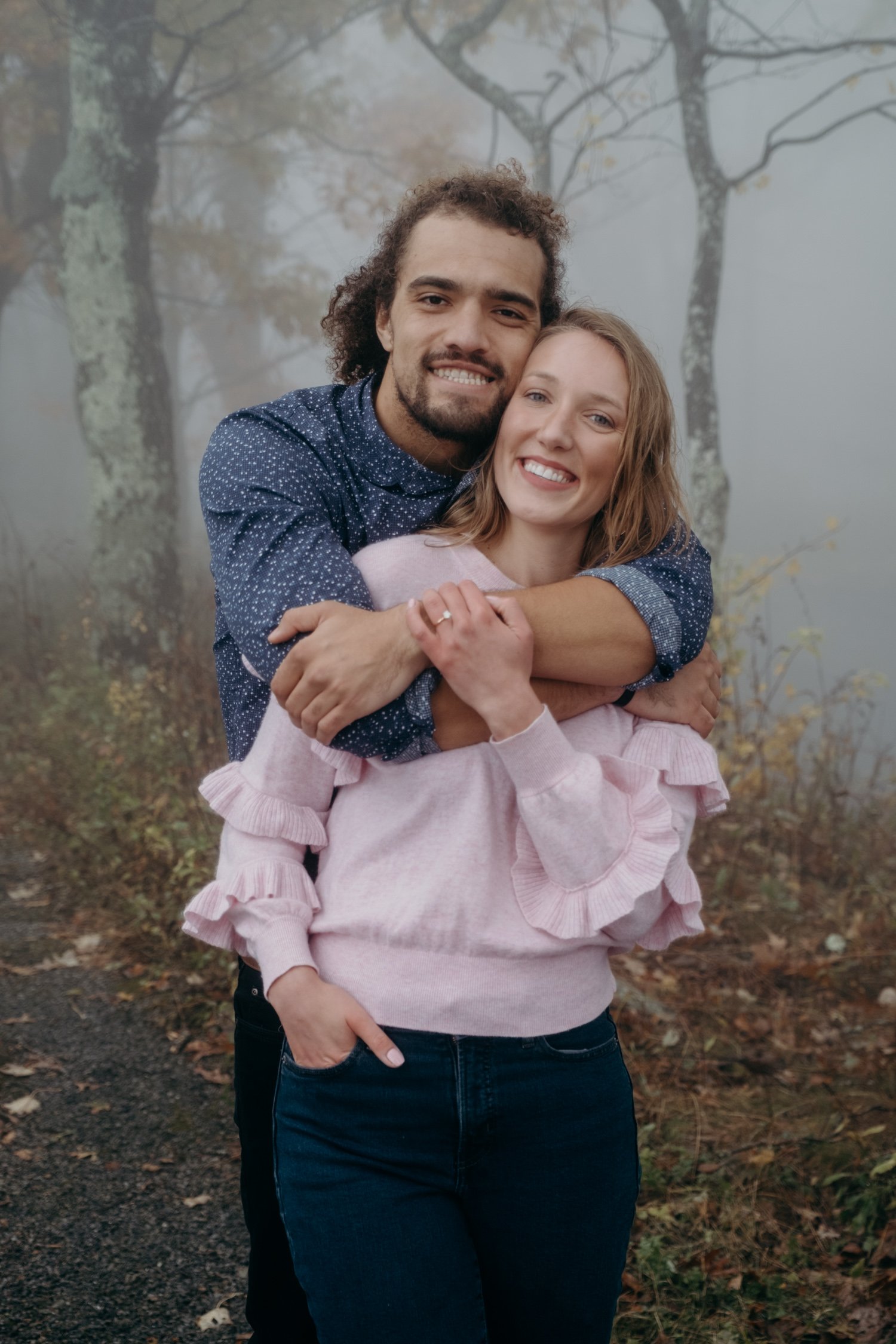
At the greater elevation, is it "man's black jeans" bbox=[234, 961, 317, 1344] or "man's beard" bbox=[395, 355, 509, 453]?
"man's beard" bbox=[395, 355, 509, 453]

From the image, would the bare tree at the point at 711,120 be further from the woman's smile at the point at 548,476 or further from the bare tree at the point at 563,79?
the woman's smile at the point at 548,476

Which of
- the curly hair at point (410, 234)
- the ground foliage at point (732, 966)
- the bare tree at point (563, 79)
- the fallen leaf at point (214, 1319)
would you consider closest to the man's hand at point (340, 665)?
the curly hair at point (410, 234)

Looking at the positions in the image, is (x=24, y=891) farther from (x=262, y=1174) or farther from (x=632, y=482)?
(x=632, y=482)

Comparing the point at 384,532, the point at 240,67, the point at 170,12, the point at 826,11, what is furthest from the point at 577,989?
the point at 240,67

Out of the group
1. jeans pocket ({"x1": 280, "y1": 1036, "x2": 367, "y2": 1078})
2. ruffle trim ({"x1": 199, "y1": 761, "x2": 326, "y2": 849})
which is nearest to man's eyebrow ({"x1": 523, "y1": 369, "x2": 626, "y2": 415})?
ruffle trim ({"x1": 199, "y1": 761, "x2": 326, "y2": 849})

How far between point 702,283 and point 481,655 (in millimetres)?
7041

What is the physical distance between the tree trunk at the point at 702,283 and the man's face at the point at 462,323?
218 inches

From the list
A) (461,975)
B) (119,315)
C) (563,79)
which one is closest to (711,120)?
(563,79)

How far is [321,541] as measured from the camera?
1809 millimetres

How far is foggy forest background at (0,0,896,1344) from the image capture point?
3.92 meters

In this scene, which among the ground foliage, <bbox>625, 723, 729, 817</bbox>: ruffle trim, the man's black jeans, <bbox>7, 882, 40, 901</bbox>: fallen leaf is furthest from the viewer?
<bbox>7, 882, 40, 901</bbox>: fallen leaf

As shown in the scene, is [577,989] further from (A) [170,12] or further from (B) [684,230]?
(A) [170,12]

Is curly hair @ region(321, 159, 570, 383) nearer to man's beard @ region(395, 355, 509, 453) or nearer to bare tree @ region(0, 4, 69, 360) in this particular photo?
man's beard @ region(395, 355, 509, 453)

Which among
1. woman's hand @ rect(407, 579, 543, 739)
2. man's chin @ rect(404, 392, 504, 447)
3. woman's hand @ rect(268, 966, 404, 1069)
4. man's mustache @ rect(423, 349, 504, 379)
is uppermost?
man's mustache @ rect(423, 349, 504, 379)
